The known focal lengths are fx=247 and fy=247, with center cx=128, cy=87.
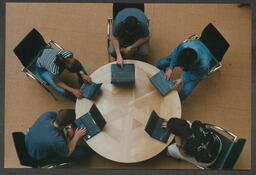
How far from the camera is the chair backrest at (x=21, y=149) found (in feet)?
8.62

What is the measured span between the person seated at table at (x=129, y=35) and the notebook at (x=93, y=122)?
0.63 metres

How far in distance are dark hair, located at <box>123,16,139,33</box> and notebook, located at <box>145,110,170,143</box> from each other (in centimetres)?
96

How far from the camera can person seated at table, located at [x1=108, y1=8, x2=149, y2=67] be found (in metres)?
2.75

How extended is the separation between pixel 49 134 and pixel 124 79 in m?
0.99

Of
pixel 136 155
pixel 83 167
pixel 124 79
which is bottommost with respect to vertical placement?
pixel 83 167

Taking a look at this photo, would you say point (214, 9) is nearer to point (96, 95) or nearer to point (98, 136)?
point (96, 95)

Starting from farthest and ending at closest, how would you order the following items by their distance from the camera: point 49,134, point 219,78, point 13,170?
point 219,78
point 13,170
point 49,134

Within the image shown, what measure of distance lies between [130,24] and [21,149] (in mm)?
1793

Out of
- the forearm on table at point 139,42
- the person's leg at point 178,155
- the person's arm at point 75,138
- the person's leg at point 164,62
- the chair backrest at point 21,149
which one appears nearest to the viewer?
the chair backrest at point 21,149

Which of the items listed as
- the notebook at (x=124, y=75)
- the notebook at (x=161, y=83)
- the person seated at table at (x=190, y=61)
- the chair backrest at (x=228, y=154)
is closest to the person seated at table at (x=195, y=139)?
the chair backrest at (x=228, y=154)

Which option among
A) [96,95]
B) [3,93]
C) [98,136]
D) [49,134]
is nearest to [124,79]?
[96,95]

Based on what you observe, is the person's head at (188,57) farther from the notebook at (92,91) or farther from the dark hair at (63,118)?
the dark hair at (63,118)

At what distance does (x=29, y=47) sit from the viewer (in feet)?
9.98

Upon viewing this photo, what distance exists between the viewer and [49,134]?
260cm
